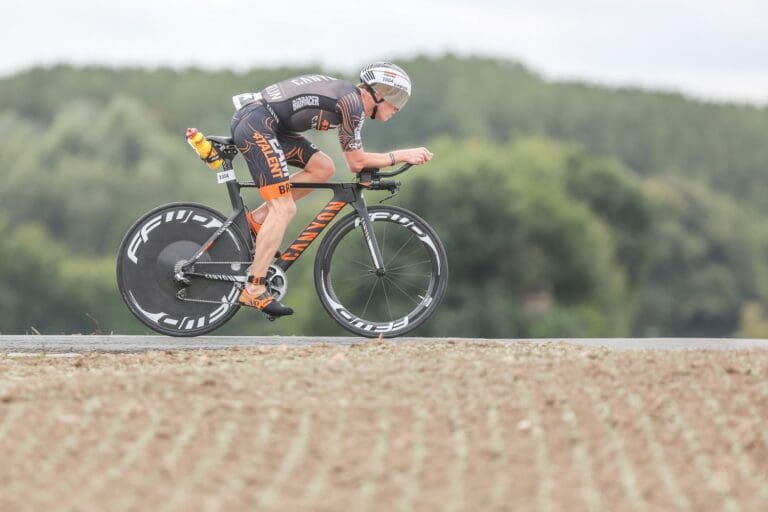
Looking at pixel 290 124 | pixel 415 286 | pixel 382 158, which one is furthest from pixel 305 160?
pixel 415 286

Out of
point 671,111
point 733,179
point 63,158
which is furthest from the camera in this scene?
point 671,111

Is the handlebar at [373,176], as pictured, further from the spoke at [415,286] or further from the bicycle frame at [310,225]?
the spoke at [415,286]

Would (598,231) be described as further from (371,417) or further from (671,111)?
(671,111)

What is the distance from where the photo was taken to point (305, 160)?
10.2 metres

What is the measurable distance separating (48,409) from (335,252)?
158 inches

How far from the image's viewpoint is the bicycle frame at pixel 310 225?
10.2 meters

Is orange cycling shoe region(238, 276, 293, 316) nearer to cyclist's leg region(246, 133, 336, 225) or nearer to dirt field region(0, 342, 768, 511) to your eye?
cyclist's leg region(246, 133, 336, 225)

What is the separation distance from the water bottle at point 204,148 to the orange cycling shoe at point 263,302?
962 millimetres

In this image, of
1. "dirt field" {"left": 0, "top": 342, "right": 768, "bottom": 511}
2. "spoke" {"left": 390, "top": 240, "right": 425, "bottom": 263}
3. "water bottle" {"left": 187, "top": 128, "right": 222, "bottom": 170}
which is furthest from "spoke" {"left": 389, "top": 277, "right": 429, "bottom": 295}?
"dirt field" {"left": 0, "top": 342, "right": 768, "bottom": 511}

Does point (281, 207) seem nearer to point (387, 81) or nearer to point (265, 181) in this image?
point (265, 181)

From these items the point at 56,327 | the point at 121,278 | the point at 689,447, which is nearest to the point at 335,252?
the point at 121,278

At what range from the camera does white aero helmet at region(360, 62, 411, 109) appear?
9844 mm

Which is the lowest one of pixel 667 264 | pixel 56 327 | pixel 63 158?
pixel 667 264

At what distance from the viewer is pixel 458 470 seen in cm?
577
